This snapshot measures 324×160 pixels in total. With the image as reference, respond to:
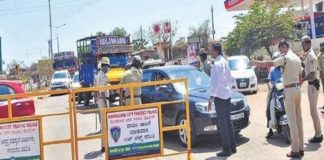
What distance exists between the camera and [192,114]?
9.95 m

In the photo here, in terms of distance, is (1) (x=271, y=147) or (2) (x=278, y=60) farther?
(1) (x=271, y=147)

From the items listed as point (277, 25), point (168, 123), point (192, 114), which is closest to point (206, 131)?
point (192, 114)

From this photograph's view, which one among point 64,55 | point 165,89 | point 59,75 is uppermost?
point 64,55

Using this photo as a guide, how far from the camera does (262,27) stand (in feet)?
98.1

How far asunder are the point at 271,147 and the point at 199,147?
4.93 feet

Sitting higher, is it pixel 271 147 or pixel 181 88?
pixel 181 88

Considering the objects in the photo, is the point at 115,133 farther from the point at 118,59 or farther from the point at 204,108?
the point at 118,59

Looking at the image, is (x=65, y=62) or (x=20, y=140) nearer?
(x=20, y=140)

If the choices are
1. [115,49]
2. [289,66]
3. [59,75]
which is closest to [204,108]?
[289,66]

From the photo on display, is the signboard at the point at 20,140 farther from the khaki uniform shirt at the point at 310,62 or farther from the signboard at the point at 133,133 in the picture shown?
the khaki uniform shirt at the point at 310,62

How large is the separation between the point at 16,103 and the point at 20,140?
3.38 m

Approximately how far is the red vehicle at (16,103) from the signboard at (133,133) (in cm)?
324

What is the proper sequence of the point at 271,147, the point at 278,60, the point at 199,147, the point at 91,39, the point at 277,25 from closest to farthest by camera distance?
the point at 278,60, the point at 271,147, the point at 199,147, the point at 91,39, the point at 277,25

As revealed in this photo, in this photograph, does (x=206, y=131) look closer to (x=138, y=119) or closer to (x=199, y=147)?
(x=199, y=147)
